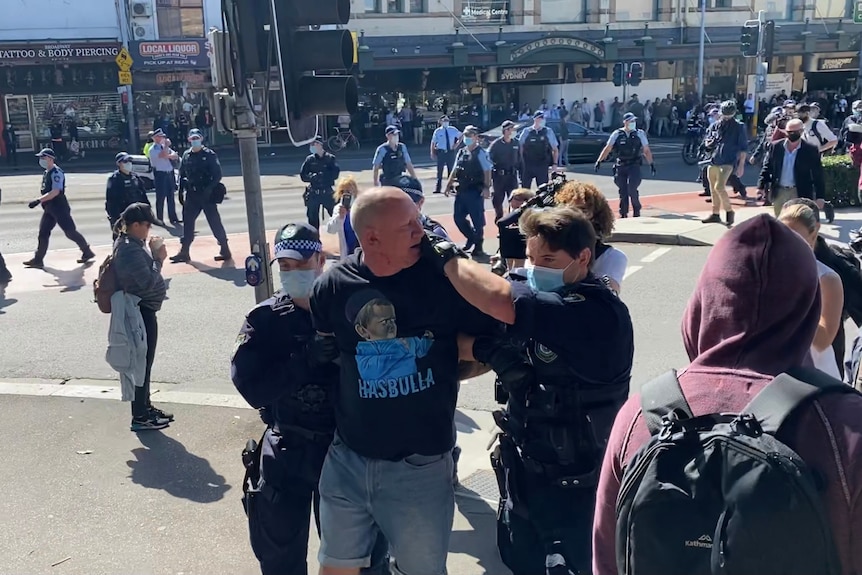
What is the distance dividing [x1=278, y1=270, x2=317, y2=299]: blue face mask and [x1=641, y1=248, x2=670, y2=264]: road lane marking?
832 cm

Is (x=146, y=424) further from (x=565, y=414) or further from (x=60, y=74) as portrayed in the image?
(x=60, y=74)

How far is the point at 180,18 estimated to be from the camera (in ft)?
115

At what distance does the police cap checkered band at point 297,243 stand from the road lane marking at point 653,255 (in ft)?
26.9

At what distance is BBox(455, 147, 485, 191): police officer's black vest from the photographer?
1265 centimetres

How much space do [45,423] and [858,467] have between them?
6247 millimetres

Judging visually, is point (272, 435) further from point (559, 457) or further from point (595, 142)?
point (595, 142)

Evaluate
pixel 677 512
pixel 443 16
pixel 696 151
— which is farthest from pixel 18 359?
pixel 443 16

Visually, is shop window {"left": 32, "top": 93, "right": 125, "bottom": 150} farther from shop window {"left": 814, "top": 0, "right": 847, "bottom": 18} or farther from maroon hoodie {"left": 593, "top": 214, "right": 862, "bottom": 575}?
maroon hoodie {"left": 593, "top": 214, "right": 862, "bottom": 575}

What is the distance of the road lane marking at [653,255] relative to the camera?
11.5 m

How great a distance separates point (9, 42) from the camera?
3338cm

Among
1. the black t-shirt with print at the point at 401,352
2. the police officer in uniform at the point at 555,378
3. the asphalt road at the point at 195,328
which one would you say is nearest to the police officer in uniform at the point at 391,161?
the asphalt road at the point at 195,328

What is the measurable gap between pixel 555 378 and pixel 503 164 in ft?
37.9

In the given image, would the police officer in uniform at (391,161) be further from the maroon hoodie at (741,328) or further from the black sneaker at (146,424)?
the maroon hoodie at (741,328)

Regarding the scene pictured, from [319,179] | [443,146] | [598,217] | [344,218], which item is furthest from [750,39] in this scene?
[598,217]
